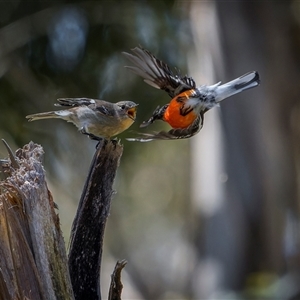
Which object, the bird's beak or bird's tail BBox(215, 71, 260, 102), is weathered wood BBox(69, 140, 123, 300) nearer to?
bird's tail BBox(215, 71, 260, 102)

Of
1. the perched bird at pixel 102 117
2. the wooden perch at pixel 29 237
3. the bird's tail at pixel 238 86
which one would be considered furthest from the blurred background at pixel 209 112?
the wooden perch at pixel 29 237

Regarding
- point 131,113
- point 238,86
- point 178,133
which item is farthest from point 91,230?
point 131,113

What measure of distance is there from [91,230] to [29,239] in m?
0.47

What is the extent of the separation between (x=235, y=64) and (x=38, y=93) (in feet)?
7.80

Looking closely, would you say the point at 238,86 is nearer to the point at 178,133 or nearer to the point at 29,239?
the point at 178,133

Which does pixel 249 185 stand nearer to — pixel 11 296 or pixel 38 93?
pixel 38 93

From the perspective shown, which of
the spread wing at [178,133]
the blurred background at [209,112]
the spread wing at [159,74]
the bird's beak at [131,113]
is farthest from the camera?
the blurred background at [209,112]

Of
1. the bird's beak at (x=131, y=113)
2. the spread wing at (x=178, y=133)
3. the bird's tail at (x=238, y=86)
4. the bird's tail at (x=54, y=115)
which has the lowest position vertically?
the spread wing at (x=178, y=133)

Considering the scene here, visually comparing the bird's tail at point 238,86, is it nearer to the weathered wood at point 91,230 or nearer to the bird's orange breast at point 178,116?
the bird's orange breast at point 178,116

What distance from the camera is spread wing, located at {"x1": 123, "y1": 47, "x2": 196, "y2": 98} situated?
10.9 feet

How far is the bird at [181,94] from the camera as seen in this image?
323 cm

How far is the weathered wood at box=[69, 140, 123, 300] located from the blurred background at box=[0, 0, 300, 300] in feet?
11.6

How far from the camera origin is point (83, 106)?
4.43m

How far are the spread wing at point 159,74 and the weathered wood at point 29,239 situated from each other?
Answer: 81 centimetres
